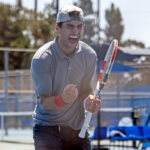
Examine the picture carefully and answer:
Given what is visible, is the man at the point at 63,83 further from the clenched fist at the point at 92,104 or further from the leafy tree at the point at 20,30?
the leafy tree at the point at 20,30

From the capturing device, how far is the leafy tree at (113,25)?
285 inches

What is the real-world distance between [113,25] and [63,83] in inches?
152

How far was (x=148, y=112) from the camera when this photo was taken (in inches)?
333

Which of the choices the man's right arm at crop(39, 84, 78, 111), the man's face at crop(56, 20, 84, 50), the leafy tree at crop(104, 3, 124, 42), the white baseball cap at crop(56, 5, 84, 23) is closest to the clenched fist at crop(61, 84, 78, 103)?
the man's right arm at crop(39, 84, 78, 111)

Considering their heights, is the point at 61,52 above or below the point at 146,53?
above

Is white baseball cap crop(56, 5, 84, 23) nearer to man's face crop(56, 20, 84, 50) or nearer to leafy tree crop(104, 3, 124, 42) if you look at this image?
man's face crop(56, 20, 84, 50)

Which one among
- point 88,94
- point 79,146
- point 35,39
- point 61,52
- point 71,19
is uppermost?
point 71,19

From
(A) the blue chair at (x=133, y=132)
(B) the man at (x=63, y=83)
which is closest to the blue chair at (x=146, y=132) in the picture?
(A) the blue chair at (x=133, y=132)

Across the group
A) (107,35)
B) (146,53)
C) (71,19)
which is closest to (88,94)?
(71,19)

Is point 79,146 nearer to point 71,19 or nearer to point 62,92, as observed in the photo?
point 62,92

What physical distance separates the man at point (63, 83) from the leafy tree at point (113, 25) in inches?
130

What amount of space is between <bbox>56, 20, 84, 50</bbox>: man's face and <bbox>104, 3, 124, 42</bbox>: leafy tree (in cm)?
337

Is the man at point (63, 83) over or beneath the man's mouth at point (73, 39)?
beneath

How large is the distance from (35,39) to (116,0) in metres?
22.2
